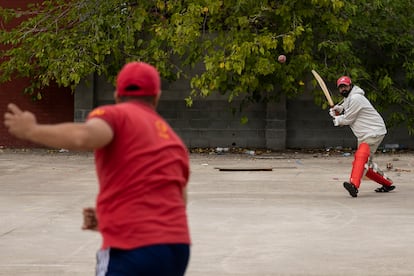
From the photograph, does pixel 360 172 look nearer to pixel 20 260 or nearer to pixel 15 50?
pixel 20 260

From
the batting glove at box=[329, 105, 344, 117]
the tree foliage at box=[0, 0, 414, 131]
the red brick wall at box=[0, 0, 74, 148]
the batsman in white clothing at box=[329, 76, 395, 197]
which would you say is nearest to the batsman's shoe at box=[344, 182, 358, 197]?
the batsman in white clothing at box=[329, 76, 395, 197]

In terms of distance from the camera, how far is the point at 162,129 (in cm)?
468

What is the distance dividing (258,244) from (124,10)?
11055 millimetres

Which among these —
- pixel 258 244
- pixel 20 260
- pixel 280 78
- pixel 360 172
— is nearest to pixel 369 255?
pixel 258 244

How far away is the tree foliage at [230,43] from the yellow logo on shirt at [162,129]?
13124 millimetres

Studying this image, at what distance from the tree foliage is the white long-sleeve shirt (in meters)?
4.84

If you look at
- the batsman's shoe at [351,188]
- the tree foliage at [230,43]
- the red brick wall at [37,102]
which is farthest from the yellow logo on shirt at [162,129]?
the red brick wall at [37,102]

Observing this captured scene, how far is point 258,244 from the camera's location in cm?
938

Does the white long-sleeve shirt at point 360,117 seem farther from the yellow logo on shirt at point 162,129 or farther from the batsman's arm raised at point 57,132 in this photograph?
the batsman's arm raised at point 57,132

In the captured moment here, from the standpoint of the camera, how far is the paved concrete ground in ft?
27.6

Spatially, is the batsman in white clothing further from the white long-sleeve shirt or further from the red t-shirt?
the red t-shirt

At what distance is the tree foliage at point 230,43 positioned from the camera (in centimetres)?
1836

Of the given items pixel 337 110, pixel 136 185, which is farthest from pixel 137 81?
pixel 337 110

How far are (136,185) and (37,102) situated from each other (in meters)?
16.6
